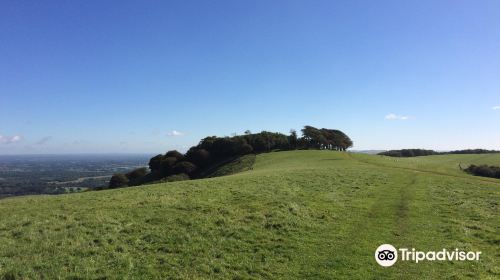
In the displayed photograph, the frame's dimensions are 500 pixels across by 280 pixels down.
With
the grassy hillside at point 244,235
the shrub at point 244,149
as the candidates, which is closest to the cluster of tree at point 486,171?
the grassy hillside at point 244,235

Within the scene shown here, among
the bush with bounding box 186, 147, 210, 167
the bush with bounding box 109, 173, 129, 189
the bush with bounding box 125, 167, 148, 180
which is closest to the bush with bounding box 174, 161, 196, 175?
the bush with bounding box 186, 147, 210, 167

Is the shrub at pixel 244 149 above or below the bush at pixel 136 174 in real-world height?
above

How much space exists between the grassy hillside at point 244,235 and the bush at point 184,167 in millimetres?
60578

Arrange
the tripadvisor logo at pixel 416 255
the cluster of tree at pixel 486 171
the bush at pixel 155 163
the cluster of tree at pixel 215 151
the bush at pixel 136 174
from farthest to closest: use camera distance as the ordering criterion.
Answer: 1. the bush at pixel 136 174
2. the bush at pixel 155 163
3. the cluster of tree at pixel 215 151
4. the cluster of tree at pixel 486 171
5. the tripadvisor logo at pixel 416 255

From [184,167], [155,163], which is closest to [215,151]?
[184,167]

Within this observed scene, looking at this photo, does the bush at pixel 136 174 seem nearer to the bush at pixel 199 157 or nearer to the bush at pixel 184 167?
the bush at pixel 199 157

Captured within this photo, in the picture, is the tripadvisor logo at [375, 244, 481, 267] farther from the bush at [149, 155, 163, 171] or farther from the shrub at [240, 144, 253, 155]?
the bush at [149, 155, 163, 171]

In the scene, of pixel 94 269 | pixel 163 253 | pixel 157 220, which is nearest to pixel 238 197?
pixel 157 220

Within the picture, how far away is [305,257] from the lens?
44.9ft

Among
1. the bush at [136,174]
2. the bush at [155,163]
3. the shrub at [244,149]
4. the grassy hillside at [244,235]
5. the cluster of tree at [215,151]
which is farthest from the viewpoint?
the bush at [136,174]

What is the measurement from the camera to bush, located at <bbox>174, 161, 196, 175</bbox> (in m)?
87.8

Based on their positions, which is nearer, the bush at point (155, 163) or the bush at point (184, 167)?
the bush at point (184, 167)

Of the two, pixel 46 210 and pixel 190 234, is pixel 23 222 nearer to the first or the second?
pixel 46 210

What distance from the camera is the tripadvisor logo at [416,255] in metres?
13.6
